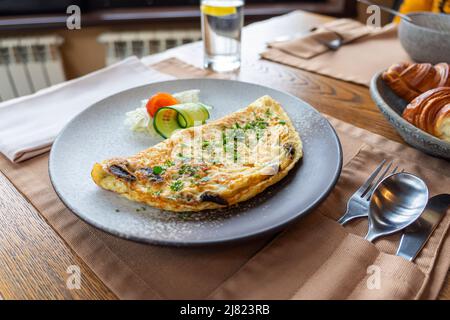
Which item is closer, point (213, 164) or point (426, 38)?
point (213, 164)

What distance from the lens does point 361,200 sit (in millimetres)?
1007

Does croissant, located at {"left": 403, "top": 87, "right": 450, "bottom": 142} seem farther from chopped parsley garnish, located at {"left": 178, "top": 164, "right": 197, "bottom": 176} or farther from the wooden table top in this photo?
chopped parsley garnish, located at {"left": 178, "top": 164, "right": 197, "bottom": 176}

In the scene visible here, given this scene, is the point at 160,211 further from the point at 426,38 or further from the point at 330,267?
the point at 426,38

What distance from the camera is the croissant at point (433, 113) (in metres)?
1.13

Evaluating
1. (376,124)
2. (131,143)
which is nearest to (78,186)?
(131,143)

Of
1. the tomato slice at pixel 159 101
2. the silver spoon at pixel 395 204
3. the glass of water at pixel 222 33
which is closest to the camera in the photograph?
the silver spoon at pixel 395 204

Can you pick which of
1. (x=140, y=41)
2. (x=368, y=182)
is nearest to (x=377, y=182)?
(x=368, y=182)

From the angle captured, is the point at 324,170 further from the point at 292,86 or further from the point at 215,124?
the point at 292,86

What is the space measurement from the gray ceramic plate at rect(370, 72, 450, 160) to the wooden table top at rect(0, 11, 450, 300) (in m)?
0.10

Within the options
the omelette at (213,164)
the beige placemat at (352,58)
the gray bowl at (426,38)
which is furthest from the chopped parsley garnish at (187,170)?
the gray bowl at (426,38)

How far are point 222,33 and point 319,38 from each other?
0.58 meters

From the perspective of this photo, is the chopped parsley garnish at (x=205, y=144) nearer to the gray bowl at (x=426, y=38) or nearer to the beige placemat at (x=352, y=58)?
the beige placemat at (x=352, y=58)

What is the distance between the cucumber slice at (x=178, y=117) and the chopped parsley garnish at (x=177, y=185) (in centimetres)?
35

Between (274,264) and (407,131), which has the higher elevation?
(407,131)
